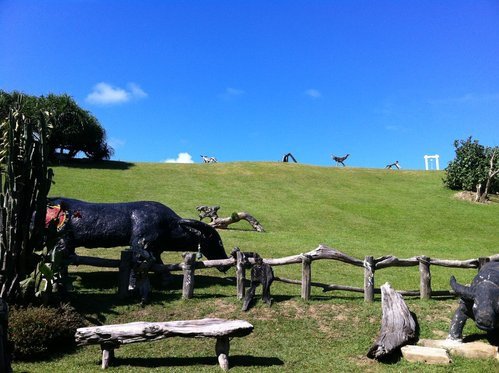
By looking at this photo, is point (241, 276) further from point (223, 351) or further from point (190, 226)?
point (223, 351)

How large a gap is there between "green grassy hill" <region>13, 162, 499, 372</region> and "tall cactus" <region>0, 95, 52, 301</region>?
180 cm

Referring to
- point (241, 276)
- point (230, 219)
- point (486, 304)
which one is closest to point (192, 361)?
point (241, 276)

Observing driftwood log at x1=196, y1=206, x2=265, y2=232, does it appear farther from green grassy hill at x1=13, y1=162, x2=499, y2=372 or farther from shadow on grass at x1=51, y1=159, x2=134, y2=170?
shadow on grass at x1=51, y1=159, x2=134, y2=170

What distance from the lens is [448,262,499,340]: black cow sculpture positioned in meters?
6.83

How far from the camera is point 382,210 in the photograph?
2908 centimetres

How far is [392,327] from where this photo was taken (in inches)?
316

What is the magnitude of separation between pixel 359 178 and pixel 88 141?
26592 mm

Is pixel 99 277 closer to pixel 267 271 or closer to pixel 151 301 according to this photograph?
pixel 151 301

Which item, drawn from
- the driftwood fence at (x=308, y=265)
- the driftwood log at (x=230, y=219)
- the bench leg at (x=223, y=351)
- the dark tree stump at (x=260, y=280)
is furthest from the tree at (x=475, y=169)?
the bench leg at (x=223, y=351)

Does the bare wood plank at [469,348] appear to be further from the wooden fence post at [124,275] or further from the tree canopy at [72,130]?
the tree canopy at [72,130]

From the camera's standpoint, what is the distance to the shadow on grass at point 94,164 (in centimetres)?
3926

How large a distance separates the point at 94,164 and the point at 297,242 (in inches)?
1108

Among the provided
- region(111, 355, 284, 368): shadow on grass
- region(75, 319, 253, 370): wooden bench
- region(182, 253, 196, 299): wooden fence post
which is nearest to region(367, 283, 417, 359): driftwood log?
region(111, 355, 284, 368): shadow on grass

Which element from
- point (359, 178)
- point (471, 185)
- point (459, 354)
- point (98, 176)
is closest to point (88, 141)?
point (98, 176)
